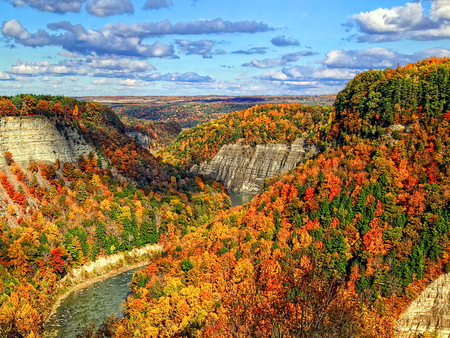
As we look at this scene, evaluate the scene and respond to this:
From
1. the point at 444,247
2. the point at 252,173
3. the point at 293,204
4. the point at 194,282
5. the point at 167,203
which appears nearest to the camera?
the point at 444,247

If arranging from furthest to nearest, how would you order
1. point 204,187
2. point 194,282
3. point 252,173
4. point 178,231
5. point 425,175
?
point 252,173 → point 204,187 → point 178,231 → point 194,282 → point 425,175

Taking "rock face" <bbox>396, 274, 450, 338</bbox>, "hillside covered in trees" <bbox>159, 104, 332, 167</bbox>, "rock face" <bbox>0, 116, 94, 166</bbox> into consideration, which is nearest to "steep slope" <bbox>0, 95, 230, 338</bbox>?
"rock face" <bbox>0, 116, 94, 166</bbox>

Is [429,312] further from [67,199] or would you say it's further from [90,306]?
[67,199]

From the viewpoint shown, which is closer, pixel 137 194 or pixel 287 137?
pixel 137 194

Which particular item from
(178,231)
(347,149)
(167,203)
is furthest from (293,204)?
(167,203)

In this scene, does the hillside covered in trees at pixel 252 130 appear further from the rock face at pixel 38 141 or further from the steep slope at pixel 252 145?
the rock face at pixel 38 141

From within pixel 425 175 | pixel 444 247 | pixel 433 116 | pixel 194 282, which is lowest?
pixel 194 282

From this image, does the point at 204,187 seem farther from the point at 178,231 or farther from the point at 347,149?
the point at 347,149

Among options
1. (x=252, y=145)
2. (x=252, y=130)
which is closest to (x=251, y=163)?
(x=252, y=145)
